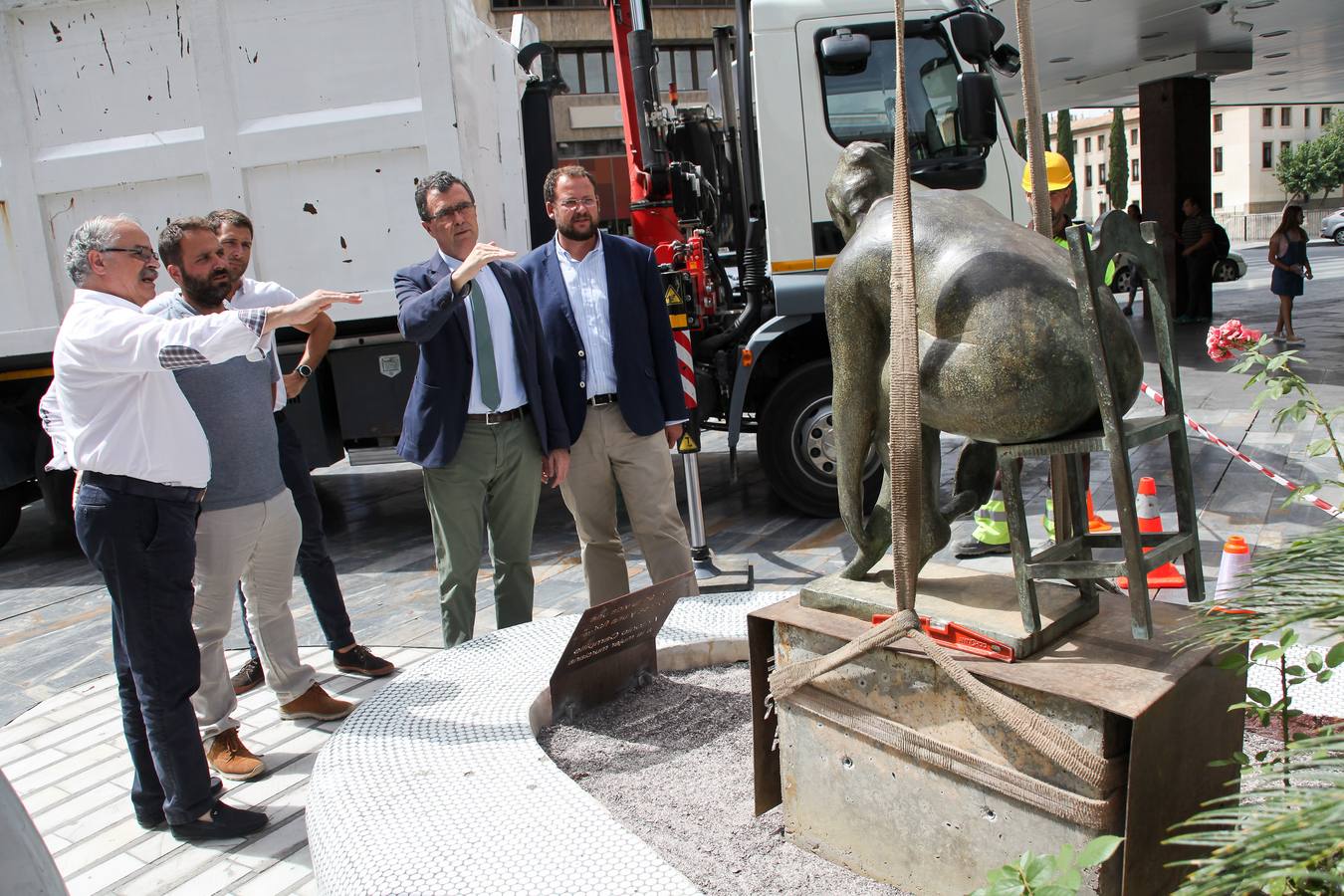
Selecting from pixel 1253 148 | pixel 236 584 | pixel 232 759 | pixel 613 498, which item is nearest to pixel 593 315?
pixel 613 498

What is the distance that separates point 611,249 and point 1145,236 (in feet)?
7.18

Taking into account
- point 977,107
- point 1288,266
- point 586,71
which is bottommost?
A: point 1288,266

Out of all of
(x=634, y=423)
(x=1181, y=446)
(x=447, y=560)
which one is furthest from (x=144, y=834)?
(x=1181, y=446)

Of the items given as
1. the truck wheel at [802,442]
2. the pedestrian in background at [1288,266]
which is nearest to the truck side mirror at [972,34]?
the truck wheel at [802,442]

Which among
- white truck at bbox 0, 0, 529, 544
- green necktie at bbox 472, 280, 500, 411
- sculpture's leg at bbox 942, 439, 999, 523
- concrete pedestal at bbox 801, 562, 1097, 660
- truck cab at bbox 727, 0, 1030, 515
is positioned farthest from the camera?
white truck at bbox 0, 0, 529, 544

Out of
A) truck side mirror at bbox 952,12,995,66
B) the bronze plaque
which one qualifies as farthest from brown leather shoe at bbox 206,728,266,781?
truck side mirror at bbox 952,12,995,66

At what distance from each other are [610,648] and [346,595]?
2719mm

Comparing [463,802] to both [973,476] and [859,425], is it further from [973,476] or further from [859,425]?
[973,476]

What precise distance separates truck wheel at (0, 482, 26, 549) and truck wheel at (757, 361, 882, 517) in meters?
4.90

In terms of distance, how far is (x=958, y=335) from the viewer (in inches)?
74.7

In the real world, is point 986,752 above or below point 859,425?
below

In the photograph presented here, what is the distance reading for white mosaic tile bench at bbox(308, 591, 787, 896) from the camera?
1793 mm

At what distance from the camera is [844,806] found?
7.09 ft

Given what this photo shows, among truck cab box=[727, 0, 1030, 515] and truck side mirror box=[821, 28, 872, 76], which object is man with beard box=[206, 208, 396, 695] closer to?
truck cab box=[727, 0, 1030, 515]
